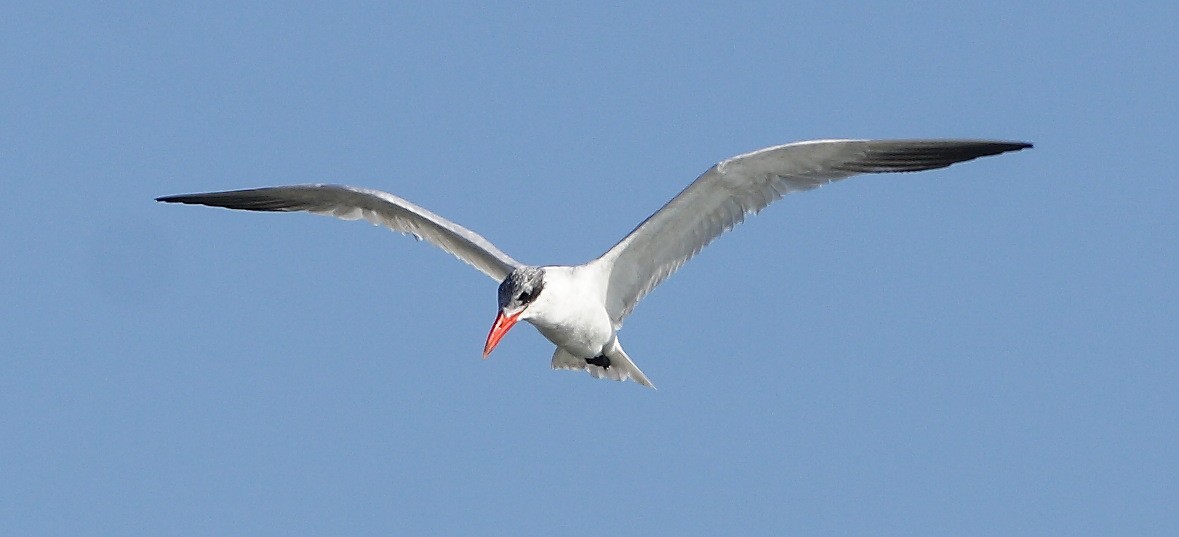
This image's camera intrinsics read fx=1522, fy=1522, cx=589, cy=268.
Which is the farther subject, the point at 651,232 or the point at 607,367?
the point at 607,367

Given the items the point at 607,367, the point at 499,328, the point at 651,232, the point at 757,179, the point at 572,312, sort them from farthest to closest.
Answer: the point at 607,367, the point at 651,232, the point at 757,179, the point at 572,312, the point at 499,328

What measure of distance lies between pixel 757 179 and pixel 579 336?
1901mm

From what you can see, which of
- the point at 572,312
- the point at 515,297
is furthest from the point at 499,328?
the point at 572,312

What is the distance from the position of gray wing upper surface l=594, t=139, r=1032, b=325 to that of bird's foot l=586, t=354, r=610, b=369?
1294 millimetres

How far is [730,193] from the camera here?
12125mm

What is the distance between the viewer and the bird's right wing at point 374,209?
13.2 metres

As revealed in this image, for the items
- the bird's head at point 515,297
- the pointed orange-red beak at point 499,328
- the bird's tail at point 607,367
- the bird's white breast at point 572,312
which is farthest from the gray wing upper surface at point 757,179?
the bird's tail at point 607,367

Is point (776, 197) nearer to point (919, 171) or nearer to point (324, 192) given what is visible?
point (919, 171)

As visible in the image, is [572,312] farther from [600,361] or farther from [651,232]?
[600,361]

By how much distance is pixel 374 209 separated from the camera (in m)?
13.8

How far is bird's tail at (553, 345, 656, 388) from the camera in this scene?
45.4 ft

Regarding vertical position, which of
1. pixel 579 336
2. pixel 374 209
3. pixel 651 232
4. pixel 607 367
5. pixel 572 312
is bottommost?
pixel 607 367

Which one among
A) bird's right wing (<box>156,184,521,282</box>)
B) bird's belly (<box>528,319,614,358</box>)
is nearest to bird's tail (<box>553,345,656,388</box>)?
bird's belly (<box>528,319,614,358</box>)

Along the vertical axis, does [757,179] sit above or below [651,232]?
above
